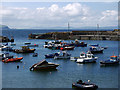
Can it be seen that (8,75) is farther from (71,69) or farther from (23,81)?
(71,69)

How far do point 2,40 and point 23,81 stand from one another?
319ft

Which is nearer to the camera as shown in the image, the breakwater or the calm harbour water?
the calm harbour water

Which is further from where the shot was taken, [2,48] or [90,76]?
[2,48]

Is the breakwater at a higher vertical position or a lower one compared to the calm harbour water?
higher

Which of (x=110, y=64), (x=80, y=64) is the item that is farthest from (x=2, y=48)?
(x=110, y=64)

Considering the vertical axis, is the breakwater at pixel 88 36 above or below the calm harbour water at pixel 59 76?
above

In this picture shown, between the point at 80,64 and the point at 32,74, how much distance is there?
14350 mm

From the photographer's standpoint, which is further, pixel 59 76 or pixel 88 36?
pixel 88 36

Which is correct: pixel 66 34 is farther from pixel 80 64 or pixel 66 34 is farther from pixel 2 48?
pixel 80 64

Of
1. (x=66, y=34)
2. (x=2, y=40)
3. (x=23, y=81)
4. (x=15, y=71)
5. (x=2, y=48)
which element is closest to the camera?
(x=23, y=81)

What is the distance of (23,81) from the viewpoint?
40062 mm

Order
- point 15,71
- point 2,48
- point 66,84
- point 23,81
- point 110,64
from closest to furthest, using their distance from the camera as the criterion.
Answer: point 66,84
point 23,81
point 15,71
point 110,64
point 2,48

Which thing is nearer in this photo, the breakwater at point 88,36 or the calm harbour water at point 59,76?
the calm harbour water at point 59,76

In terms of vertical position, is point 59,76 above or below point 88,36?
below
